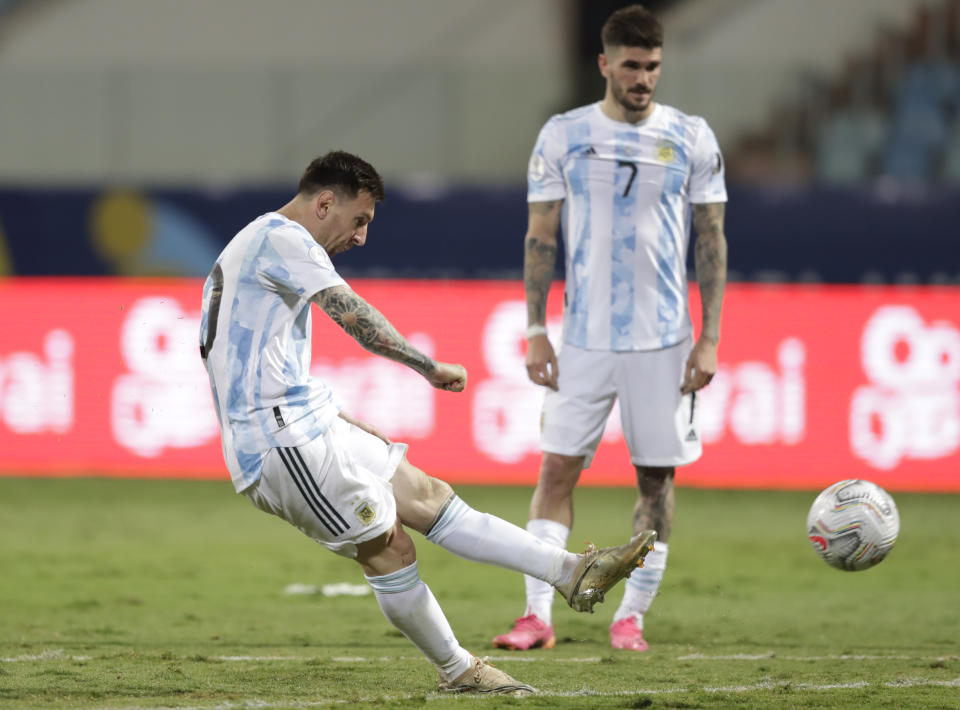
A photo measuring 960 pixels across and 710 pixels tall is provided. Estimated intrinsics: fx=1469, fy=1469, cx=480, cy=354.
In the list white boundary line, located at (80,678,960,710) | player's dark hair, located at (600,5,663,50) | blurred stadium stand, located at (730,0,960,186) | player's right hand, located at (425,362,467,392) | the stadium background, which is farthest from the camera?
blurred stadium stand, located at (730,0,960,186)

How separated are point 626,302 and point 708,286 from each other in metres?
0.33

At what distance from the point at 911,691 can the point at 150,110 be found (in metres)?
11.1

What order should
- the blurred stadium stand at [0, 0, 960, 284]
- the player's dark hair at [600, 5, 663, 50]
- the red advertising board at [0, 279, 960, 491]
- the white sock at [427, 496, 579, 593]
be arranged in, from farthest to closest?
1. the blurred stadium stand at [0, 0, 960, 284]
2. the red advertising board at [0, 279, 960, 491]
3. the player's dark hair at [600, 5, 663, 50]
4. the white sock at [427, 496, 579, 593]

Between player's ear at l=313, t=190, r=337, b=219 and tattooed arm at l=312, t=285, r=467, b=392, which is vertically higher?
player's ear at l=313, t=190, r=337, b=219

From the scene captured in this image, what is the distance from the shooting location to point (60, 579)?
729cm

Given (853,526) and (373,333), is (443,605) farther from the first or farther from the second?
(373,333)

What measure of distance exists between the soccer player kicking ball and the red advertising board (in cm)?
594

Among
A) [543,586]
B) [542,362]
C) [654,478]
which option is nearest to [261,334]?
[542,362]

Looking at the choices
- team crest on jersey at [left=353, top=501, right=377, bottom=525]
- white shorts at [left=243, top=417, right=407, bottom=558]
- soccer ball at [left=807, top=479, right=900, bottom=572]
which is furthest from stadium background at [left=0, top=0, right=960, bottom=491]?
team crest on jersey at [left=353, top=501, right=377, bottom=525]

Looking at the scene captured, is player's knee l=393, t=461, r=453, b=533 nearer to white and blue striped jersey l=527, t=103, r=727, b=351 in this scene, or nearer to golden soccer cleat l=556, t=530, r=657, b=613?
golden soccer cleat l=556, t=530, r=657, b=613

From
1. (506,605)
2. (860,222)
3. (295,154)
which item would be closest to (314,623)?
(506,605)

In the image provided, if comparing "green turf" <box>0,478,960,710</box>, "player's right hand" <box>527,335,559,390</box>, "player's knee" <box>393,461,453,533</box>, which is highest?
"player's right hand" <box>527,335,559,390</box>

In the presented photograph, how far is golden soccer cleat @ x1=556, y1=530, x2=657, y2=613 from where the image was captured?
4.35 metres

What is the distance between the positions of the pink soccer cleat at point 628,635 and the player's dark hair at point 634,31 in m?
2.16
